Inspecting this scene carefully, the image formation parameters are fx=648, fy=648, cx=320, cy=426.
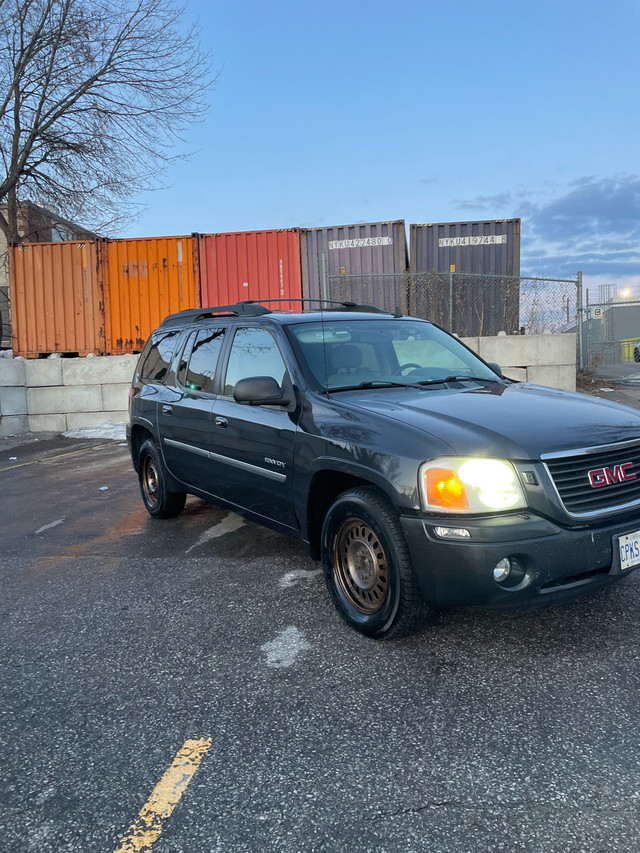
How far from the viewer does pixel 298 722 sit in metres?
2.67

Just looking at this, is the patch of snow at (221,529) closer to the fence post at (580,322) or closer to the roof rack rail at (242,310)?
the roof rack rail at (242,310)

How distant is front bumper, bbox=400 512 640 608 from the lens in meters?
2.83

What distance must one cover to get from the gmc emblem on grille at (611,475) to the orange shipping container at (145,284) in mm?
12517

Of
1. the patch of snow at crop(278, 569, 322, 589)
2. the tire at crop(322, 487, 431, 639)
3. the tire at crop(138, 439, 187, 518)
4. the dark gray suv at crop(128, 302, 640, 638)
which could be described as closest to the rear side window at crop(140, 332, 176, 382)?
the tire at crop(138, 439, 187, 518)

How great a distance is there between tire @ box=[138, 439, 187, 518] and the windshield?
223 cm

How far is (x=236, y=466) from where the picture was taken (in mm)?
4406

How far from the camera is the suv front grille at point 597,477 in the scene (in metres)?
2.95

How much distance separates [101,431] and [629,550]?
12020 mm

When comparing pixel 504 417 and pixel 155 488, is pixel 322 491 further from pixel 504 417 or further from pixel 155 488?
pixel 155 488

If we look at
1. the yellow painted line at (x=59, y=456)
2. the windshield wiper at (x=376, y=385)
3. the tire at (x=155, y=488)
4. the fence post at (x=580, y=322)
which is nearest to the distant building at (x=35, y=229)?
the yellow painted line at (x=59, y=456)

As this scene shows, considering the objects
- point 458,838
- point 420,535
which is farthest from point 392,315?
point 458,838

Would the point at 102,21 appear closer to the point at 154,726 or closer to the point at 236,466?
the point at 236,466

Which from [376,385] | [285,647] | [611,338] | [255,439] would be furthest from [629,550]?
[611,338]

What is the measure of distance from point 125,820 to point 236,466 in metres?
2.50
